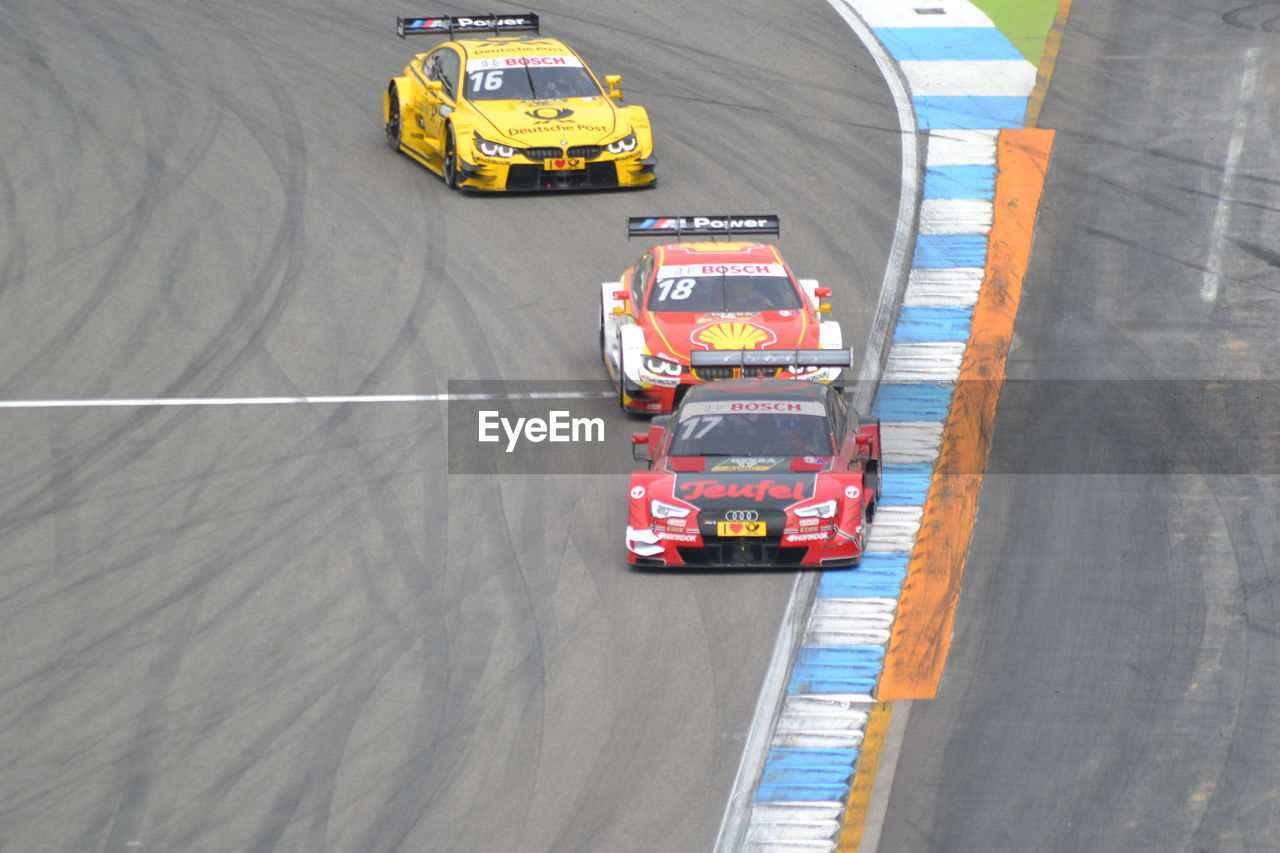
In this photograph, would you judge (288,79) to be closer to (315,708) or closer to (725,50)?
(725,50)

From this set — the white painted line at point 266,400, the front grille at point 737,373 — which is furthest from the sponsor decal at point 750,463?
the white painted line at point 266,400

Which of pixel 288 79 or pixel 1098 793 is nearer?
pixel 1098 793

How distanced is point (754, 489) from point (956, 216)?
9.17 meters

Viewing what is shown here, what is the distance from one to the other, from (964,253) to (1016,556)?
25.2ft

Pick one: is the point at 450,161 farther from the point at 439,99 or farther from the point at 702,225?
the point at 702,225

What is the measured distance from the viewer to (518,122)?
944 inches

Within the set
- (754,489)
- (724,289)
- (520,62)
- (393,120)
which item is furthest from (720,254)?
(393,120)

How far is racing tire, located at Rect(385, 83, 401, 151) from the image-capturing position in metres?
25.6

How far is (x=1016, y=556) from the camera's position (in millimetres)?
15773

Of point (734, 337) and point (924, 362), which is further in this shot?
point (924, 362)

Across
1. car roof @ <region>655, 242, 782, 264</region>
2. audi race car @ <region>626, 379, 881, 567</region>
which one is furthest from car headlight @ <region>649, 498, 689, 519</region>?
car roof @ <region>655, 242, 782, 264</region>

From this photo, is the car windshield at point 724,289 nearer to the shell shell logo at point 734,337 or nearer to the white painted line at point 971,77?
the shell shell logo at point 734,337

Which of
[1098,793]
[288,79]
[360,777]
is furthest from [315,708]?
[288,79]

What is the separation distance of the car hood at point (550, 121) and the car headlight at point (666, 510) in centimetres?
927
